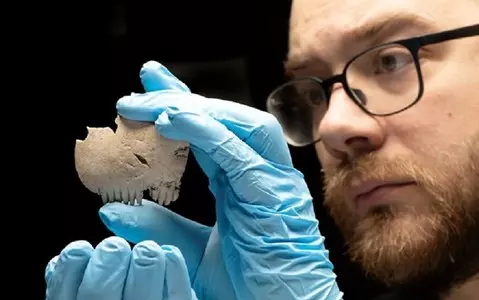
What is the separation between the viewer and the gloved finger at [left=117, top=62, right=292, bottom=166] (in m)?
1.20

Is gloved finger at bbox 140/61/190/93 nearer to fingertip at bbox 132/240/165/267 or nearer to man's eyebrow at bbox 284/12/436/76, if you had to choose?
fingertip at bbox 132/240/165/267

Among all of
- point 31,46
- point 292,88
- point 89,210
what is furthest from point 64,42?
point 292,88

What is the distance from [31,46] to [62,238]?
49 centimetres

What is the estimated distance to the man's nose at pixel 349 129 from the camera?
148cm

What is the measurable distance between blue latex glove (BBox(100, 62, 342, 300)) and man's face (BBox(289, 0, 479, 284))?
0.91ft

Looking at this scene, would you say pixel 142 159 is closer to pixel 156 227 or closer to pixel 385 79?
pixel 156 227

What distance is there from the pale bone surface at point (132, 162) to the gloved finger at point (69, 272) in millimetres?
130

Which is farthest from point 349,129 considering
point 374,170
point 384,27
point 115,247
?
point 115,247

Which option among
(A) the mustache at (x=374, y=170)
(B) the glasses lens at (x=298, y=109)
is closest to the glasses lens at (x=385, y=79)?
(A) the mustache at (x=374, y=170)

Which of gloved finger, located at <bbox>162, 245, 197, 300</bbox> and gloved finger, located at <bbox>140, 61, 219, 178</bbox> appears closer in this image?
gloved finger, located at <bbox>162, 245, 197, 300</bbox>

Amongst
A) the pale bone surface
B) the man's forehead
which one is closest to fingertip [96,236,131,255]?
the pale bone surface

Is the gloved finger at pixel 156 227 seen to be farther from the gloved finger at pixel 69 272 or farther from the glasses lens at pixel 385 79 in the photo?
the glasses lens at pixel 385 79

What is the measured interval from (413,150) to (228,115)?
0.45 m

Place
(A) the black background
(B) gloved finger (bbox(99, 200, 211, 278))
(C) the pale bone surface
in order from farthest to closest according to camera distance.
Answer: (A) the black background, (B) gloved finger (bbox(99, 200, 211, 278)), (C) the pale bone surface
